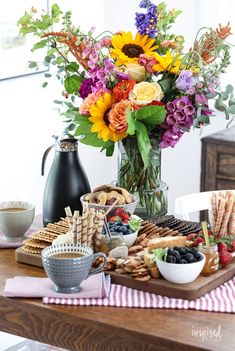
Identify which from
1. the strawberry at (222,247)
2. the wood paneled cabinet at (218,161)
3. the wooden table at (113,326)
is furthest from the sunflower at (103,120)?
the wood paneled cabinet at (218,161)

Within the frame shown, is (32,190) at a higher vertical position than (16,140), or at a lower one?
lower

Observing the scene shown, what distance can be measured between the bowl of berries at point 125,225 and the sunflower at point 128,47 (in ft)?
1.52

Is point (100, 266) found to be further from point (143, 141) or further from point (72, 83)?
point (72, 83)

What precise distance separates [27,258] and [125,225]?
0.29 m

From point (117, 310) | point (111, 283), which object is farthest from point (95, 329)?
point (111, 283)

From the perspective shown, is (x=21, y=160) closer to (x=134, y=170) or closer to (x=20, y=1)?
(x=20, y=1)

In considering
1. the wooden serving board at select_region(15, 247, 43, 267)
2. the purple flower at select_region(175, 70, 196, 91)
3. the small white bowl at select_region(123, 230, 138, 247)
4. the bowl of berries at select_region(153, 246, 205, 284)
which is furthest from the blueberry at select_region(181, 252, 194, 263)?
Result: the purple flower at select_region(175, 70, 196, 91)

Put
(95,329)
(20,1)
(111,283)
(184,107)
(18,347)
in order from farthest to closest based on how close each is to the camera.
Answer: (20,1) → (18,347) → (184,107) → (111,283) → (95,329)

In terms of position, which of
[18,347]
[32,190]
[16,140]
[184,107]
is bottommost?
[18,347]

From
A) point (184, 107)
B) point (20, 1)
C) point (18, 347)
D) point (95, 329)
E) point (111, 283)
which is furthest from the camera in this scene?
point (20, 1)

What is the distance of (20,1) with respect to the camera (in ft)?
13.3

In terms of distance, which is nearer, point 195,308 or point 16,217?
point 195,308

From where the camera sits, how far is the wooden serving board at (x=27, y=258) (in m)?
2.35

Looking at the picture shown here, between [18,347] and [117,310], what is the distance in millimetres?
1064
